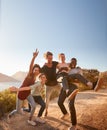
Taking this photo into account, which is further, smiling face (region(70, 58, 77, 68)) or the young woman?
the young woman

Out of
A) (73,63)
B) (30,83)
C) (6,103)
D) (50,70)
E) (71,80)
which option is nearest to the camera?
(71,80)

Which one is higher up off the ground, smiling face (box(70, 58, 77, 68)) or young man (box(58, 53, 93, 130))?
smiling face (box(70, 58, 77, 68))

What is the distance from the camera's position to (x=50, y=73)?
7434 mm

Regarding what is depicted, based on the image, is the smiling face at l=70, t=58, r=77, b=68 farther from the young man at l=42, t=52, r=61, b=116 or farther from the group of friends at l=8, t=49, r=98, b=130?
the young man at l=42, t=52, r=61, b=116

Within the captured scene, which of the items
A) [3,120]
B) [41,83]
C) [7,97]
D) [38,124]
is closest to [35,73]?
[41,83]

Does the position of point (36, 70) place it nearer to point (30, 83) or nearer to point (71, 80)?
point (30, 83)

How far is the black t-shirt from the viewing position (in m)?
7.37

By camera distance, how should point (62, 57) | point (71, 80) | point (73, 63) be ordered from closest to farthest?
point (71, 80) → point (73, 63) → point (62, 57)

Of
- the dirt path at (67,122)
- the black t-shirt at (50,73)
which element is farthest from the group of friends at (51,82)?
the dirt path at (67,122)

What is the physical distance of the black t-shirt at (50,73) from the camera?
7.37m

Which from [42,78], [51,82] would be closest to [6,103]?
[51,82]

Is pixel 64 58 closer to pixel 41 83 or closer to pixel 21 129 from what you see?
pixel 41 83

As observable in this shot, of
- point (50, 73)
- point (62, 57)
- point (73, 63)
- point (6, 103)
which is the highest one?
point (62, 57)

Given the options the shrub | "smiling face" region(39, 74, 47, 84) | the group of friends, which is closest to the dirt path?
the group of friends
